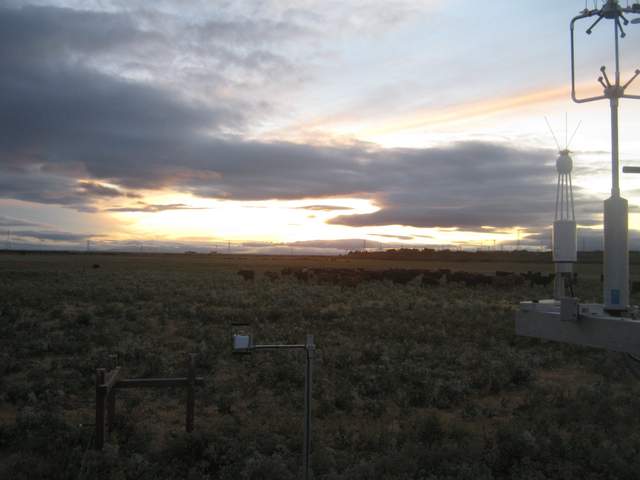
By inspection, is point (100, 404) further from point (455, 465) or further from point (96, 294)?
point (96, 294)

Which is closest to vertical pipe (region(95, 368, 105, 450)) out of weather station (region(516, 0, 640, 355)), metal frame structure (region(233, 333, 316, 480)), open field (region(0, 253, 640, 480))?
open field (region(0, 253, 640, 480))

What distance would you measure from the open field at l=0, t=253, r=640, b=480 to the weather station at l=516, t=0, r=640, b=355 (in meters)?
1.02

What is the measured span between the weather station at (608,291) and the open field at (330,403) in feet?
3.35

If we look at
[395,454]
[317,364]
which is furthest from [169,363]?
[395,454]

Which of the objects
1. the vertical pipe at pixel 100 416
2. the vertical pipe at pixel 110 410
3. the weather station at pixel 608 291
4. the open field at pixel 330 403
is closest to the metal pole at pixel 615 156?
the weather station at pixel 608 291

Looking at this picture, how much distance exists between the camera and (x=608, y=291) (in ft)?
10.6

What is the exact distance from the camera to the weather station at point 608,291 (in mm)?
3076

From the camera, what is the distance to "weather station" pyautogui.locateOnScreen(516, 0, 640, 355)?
3076mm

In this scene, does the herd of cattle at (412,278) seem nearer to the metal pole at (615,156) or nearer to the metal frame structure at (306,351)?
the metal frame structure at (306,351)

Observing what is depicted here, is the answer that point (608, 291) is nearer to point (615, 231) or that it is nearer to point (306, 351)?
point (615, 231)

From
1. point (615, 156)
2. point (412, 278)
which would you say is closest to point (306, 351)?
point (615, 156)

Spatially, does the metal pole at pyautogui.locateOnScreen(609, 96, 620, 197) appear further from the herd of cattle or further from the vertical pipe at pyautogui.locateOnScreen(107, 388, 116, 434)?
the herd of cattle

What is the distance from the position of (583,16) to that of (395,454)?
4755 millimetres

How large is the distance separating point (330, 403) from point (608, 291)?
22.0 ft
